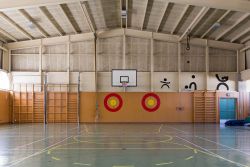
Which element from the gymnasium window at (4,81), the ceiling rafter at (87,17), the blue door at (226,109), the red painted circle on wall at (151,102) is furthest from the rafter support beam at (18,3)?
the blue door at (226,109)

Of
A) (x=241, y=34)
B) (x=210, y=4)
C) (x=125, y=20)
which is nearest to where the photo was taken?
(x=210, y=4)

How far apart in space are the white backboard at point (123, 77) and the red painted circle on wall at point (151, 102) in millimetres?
1951

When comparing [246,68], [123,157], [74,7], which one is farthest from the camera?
[246,68]

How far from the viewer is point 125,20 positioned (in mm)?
31453

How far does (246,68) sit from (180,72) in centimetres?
663

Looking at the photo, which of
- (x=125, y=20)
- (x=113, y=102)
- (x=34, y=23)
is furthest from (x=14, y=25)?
(x=113, y=102)

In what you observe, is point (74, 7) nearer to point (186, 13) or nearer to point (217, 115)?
point (186, 13)

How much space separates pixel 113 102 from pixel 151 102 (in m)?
3.99

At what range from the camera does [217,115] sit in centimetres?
3384

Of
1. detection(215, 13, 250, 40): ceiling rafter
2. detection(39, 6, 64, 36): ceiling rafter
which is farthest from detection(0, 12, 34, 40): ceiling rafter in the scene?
detection(215, 13, 250, 40): ceiling rafter

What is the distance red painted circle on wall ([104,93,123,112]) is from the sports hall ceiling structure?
7035 millimetres

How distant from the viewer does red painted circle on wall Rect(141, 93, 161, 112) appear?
34.0 meters

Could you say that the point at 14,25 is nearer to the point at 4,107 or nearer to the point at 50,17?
the point at 50,17

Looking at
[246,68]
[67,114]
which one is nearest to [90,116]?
[67,114]
